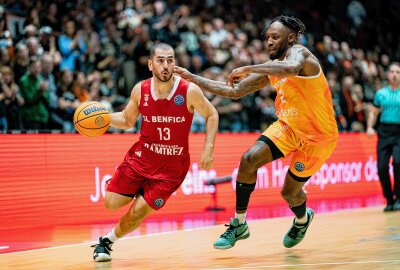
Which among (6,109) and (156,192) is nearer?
(156,192)

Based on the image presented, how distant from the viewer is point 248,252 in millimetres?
8289

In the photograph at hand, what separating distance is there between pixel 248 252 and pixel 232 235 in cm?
40

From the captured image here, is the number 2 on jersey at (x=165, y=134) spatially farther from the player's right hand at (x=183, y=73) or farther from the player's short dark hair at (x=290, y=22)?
the player's short dark hair at (x=290, y=22)

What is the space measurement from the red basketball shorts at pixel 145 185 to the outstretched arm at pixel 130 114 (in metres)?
0.43

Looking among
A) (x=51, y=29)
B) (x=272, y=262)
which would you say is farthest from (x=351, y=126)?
(x=272, y=262)

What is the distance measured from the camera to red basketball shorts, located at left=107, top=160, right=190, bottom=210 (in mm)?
7895

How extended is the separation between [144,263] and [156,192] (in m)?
0.74

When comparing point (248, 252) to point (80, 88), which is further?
point (80, 88)

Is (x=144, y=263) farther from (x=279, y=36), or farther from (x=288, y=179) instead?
(x=279, y=36)

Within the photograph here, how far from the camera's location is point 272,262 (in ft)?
24.2

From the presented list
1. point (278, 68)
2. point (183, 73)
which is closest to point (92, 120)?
point (183, 73)

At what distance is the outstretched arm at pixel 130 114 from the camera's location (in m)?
8.12

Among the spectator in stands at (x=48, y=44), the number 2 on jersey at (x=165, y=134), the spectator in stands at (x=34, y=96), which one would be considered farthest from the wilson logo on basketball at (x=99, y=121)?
the spectator in stands at (x=48, y=44)

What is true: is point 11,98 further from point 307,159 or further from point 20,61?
point 307,159
